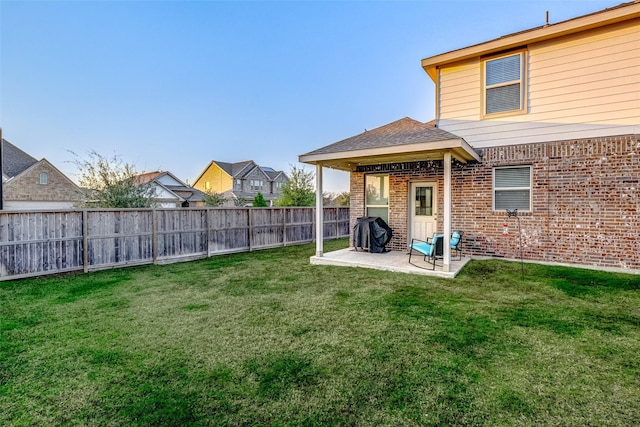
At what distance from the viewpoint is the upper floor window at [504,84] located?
687cm

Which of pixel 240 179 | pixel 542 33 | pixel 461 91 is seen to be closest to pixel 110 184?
pixel 461 91

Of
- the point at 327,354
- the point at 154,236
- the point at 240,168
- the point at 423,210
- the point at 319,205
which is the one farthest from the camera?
the point at 240,168

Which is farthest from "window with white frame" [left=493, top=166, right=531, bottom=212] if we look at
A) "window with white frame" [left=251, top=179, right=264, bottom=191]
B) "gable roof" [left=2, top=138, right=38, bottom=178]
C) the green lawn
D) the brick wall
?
"window with white frame" [left=251, top=179, right=264, bottom=191]

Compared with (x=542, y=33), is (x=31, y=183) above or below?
below

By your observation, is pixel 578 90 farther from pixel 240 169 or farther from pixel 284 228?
pixel 240 169

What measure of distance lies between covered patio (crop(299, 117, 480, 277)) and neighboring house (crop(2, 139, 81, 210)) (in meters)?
23.9

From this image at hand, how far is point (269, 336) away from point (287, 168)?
14246mm

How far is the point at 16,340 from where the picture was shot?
342 cm

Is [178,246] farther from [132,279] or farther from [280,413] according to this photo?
[280,413]

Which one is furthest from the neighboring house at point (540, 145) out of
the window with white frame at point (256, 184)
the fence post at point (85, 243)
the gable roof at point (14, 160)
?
the window with white frame at point (256, 184)

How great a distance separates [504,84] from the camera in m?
7.04

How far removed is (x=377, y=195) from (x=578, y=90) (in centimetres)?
504

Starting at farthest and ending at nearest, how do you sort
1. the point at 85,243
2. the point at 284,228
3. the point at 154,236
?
the point at 284,228
the point at 154,236
the point at 85,243

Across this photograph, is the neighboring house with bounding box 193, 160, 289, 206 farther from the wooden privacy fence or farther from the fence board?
the fence board
